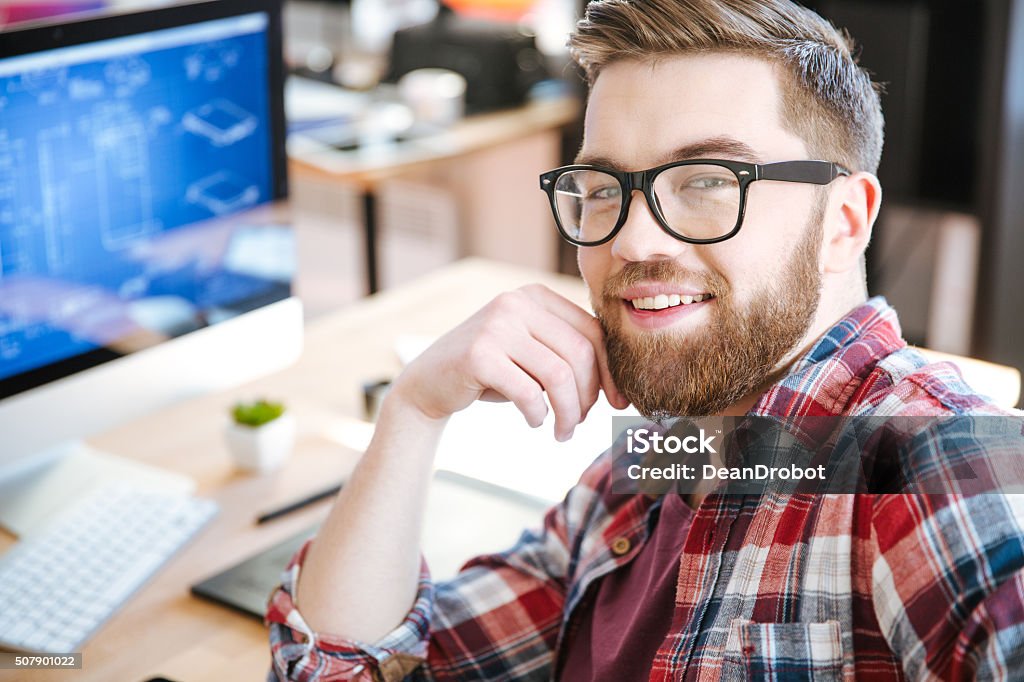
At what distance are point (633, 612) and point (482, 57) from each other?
270 cm

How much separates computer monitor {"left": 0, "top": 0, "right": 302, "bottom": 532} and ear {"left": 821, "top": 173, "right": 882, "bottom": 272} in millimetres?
796

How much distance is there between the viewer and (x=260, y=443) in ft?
4.91

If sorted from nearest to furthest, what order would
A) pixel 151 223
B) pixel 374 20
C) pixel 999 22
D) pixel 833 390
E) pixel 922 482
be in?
pixel 922 482 < pixel 833 390 < pixel 151 223 < pixel 999 22 < pixel 374 20

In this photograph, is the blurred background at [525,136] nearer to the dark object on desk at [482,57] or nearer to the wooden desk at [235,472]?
the dark object on desk at [482,57]

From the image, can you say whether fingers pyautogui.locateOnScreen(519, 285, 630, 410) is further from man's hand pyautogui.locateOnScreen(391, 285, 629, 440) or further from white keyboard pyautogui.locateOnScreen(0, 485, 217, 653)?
white keyboard pyautogui.locateOnScreen(0, 485, 217, 653)

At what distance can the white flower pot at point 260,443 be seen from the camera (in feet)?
4.91

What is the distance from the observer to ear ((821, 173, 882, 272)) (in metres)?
1.08

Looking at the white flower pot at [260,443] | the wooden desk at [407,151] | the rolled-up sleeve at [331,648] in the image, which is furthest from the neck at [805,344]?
the wooden desk at [407,151]

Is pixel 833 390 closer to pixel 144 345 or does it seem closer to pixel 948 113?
pixel 144 345

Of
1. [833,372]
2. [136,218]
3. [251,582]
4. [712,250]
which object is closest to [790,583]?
[833,372]

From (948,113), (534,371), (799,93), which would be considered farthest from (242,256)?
(948,113)

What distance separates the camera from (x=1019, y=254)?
3033mm

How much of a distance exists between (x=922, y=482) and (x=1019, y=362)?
257cm

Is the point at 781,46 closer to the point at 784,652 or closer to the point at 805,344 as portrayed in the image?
the point at 805,344
